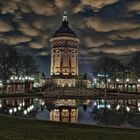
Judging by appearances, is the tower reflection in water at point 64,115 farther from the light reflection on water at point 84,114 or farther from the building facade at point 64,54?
the building facade at point 64,54

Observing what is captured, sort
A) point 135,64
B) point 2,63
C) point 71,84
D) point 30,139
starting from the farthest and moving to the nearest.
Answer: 1. point 71,84
2. point 135,64
3. point 2,63
4. point 30,139

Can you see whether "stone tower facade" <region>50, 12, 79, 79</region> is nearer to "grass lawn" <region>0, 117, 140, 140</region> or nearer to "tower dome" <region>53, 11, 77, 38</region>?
"tower dome" <region>53, 11, 77, 38</region>

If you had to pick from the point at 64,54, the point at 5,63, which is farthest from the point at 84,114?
the point at 64,54

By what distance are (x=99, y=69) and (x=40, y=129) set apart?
10677 centimetres

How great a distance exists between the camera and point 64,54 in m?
163

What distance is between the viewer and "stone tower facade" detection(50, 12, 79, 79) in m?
163

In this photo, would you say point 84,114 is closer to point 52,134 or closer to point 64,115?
point 64,115

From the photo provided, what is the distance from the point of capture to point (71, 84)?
153750 mm

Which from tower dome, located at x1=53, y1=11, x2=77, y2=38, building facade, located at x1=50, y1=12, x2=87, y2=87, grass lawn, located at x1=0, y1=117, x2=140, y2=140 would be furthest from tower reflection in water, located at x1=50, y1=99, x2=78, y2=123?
tower dome, located at x1=53, y1=11, x2=77, y2=38

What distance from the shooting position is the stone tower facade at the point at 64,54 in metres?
163

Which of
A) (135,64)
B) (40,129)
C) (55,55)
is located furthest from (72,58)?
(40,129)

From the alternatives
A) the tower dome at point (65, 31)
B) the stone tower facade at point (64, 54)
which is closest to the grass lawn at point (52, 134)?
the stone tower facade at point (64, 54)

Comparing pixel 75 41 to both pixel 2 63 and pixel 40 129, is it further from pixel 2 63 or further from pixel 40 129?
pixel 40 129

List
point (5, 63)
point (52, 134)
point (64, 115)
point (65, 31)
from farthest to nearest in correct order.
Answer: point (65, 31) → point (5, 63) → point (64, 115) → point (52, 134)
